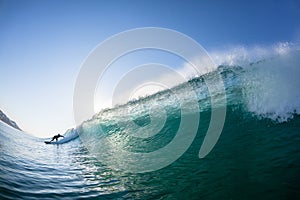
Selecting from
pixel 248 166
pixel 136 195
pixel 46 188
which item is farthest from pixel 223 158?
pixel 46 188

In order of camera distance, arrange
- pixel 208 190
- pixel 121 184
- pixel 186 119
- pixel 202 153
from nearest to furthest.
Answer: pixel 208 190
pixel 121 184
pixel 202 153
pixel 186 119

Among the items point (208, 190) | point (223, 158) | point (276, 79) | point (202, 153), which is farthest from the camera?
point (276, 79)

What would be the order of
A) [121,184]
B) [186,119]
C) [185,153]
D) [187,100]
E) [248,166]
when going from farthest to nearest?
[187,100]
[186,119]
[185,153]
[121,184]
[248,166]

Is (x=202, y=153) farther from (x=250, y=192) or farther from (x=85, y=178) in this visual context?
(x=85, y=178)

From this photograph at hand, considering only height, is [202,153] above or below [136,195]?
above

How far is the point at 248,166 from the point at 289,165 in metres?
0.97

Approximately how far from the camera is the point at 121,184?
593cm

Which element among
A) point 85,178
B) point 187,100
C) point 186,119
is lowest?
point 85,178

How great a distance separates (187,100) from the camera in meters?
16.4

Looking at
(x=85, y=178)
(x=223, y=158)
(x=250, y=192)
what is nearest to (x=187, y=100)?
(x=223, y=158)

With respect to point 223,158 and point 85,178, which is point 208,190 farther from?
point 85,178

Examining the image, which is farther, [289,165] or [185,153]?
[185,153]

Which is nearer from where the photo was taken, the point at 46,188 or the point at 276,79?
the point at 46,188

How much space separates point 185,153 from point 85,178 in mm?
3831
